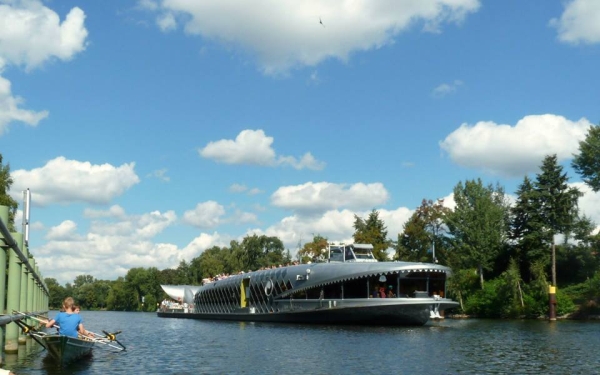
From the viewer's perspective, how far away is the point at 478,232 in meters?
84.0

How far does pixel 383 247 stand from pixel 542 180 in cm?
2417

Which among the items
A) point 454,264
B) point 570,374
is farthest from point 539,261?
point 570,374

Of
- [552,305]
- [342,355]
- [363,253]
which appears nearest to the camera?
[342,355]

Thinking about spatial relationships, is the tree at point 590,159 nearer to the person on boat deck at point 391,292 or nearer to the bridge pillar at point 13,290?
the person on boat deck at point 391,292

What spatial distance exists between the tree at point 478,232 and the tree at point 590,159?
12.4 meters

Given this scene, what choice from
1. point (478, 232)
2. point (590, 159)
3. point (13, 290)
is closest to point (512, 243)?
point (478, 232)

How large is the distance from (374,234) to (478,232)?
1594cm

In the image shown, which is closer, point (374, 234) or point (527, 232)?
point (527, 232)

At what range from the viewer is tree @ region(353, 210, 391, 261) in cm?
9288

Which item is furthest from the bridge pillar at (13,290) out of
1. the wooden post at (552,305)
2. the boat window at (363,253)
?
the wooden post at (552,305)

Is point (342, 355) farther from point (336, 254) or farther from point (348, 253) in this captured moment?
point (336, 254)

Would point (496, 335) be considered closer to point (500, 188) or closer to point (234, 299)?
point (234, 299)

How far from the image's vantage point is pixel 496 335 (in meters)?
43.0

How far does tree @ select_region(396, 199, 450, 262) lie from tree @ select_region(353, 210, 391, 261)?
2.72 m
